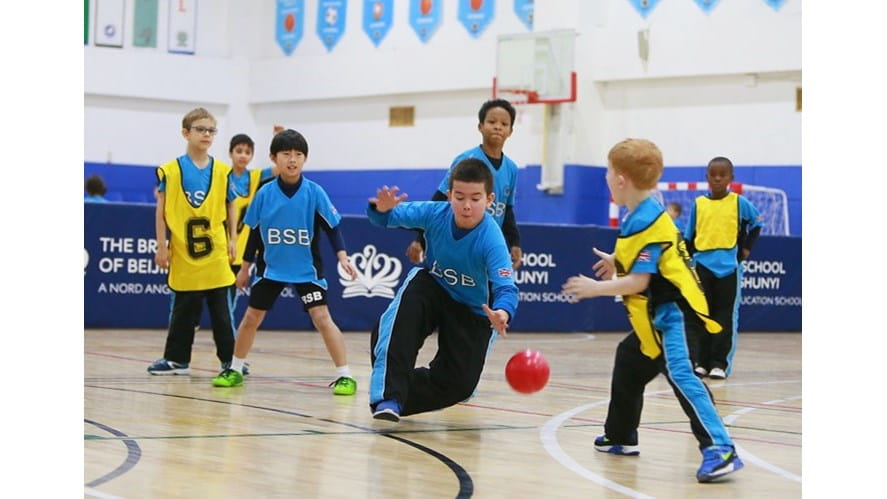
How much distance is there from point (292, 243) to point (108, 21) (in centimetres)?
1986

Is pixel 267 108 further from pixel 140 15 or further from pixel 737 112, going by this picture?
pixel 737 112

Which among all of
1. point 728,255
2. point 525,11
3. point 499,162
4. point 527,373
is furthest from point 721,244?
point 525,11

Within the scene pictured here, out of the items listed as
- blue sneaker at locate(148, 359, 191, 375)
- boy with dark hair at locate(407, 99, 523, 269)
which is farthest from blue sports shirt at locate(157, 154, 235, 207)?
boy with dark hair at locate(407, 99, 523, 269)

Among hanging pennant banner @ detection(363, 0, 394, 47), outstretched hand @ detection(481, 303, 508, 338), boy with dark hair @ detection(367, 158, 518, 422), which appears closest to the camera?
outstretched hand @ detection(481, 303, 508, 338)

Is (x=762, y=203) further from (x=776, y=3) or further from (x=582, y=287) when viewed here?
(x=582, y=287)

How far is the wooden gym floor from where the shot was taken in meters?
5.02

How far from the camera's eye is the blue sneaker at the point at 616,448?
602 centimetres

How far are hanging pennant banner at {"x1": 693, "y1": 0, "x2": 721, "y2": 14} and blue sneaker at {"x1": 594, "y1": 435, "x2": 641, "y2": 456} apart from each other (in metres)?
17.1

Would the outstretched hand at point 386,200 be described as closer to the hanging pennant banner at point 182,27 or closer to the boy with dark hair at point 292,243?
the boy with dark hair at point 292,243

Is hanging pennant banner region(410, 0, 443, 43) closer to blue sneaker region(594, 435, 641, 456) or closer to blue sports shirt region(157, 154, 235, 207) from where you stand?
blue sports shirt region(157, 154, 235, 207)

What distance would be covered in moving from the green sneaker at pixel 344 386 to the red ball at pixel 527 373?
7.34ft

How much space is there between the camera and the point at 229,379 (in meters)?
8.58

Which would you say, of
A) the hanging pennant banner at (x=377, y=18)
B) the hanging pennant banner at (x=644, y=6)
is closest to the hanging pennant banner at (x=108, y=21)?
the hanging pennant banner at (x=377, y=18)
